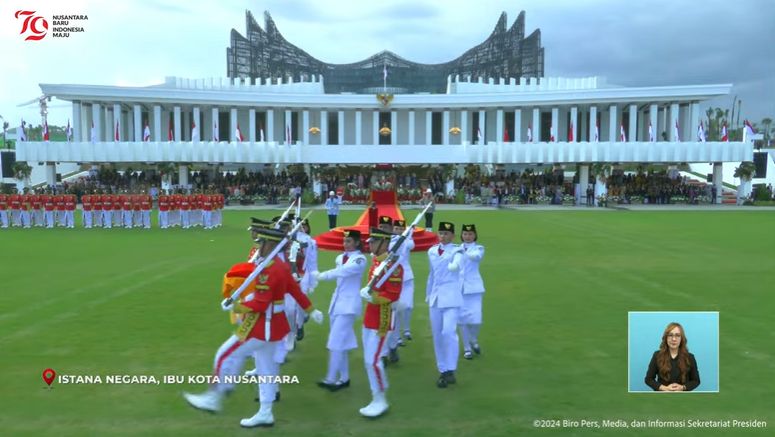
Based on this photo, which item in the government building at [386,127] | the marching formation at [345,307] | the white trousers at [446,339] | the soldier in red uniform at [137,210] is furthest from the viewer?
the government building at [386,127]

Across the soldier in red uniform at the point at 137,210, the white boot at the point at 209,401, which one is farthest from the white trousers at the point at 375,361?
the soldier in red uniform at the point at 137,210

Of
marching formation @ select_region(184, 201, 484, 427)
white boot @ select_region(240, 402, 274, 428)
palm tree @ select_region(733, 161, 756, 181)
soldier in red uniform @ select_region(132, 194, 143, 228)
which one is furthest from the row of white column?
white boot @ select_region(240, 402, 274, 428)

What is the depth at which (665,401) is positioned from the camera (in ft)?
18.8

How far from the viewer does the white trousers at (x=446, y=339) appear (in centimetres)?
626

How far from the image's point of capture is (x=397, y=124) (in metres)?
49.6

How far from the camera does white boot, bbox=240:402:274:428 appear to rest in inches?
204

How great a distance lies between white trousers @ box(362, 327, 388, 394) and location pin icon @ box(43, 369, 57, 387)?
3.38m

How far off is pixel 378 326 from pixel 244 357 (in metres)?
1.26

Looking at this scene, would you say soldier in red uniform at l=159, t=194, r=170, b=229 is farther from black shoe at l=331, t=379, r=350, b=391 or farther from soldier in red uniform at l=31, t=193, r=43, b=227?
black shoe at l=331, t=379, r=350, b=391

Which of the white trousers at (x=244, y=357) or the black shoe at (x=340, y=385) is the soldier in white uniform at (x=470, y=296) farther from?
the white trousers at (x=244, y=357)

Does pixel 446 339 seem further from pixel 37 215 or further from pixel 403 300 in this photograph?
pixel 37 215

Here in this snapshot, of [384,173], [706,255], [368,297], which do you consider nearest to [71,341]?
[368,297]

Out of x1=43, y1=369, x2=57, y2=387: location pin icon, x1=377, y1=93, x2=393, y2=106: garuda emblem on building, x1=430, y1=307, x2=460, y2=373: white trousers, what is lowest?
x1=43, y1=369, x2=57, y2=387: location pin icon

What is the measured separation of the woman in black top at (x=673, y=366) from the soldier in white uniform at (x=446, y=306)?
1.92m
